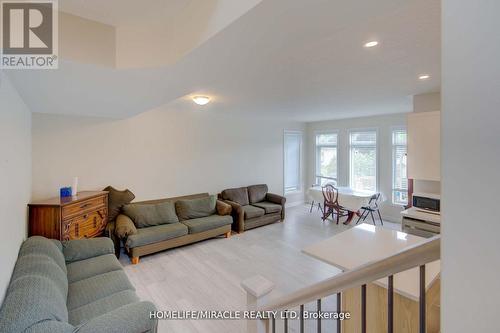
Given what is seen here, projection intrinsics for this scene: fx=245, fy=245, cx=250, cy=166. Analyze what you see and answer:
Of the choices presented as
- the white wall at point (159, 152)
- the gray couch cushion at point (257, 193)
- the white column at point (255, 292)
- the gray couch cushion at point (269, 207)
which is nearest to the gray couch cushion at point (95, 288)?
the white column at point (255, 292)

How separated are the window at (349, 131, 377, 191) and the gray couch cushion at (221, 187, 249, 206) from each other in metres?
3.02

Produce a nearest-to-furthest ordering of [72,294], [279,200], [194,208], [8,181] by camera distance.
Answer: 1. [8,181]
2. [72,294]
3. [194,208]
4. [279,200]

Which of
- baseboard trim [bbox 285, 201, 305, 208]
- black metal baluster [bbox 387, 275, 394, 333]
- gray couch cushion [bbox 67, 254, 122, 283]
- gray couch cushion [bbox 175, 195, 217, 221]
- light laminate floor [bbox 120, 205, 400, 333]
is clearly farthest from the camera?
baseboard trim [bbox 285, 201, 305, 208]

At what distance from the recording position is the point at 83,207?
344 centimetres

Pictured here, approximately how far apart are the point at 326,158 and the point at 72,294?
6625 mm

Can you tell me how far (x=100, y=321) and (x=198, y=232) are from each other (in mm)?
2853

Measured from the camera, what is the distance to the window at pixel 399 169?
5.73 meters

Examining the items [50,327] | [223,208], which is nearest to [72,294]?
[50,327]

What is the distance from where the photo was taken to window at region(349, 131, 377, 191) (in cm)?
627

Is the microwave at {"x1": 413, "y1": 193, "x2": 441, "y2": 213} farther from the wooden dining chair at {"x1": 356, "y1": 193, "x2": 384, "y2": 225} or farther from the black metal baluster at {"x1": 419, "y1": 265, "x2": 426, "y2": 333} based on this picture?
the black metal baluster at {"x1": 419, "y1": 265, "x2": 426, "y2": 333}

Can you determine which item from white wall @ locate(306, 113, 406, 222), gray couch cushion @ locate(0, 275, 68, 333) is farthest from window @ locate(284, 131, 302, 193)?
gray couch cushion @ locate(0, 275, 68, 333)

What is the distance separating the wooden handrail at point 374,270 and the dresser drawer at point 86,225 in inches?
125

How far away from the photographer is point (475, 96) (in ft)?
1.42

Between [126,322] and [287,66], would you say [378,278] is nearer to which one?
[126,322]
